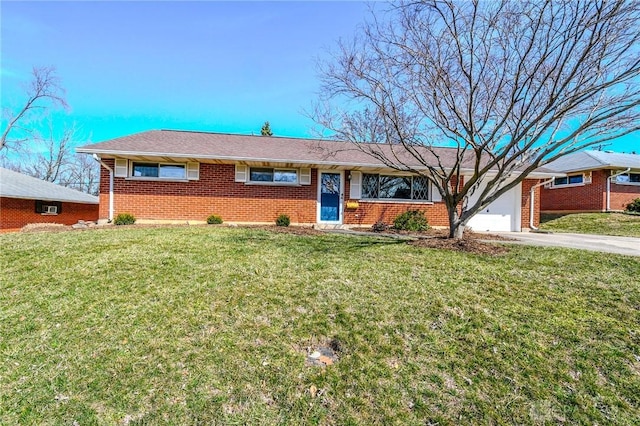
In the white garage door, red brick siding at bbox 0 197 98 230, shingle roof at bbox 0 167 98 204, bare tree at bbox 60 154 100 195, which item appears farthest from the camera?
bare tree at bbox 60 154 100 195

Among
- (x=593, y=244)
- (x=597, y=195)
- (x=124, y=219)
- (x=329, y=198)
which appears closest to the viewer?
(x=593, y=244)

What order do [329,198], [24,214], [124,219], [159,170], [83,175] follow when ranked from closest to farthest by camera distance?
[124,219], [159,170], [329,198], [24,214], [83,175]

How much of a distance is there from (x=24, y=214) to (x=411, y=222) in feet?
57.0

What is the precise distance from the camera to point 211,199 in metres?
11.9

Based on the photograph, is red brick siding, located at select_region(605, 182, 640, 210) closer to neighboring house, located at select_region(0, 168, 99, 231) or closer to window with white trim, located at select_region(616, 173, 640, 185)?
window with white trim, located at select_region(616, 173, 640, 185)

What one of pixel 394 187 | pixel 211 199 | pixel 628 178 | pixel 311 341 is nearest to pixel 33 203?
pixel 211 199

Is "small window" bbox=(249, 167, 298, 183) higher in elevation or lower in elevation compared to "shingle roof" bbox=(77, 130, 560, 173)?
lower

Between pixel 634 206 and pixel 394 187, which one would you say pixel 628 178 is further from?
pixel 394 187

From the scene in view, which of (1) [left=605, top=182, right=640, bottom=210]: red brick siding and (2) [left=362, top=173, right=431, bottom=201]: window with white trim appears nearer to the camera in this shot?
(2) [left=362, top=173, right=431, bottom=201]: window with white trim

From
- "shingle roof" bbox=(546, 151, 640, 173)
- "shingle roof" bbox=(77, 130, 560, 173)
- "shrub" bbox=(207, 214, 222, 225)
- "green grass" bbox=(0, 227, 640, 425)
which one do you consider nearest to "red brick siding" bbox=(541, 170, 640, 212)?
"shingle roof" bbox=(546, 151, 640, 173)

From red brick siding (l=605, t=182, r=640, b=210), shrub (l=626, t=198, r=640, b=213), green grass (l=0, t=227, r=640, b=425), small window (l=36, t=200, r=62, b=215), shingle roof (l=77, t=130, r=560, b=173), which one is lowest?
green grass (l=0, t=227, r=640, b=425)

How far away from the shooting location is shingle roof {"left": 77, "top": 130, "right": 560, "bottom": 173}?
1103 centimetres

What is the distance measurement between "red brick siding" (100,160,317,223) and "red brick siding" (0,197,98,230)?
673cm

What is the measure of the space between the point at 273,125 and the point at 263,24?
19.3 metres
